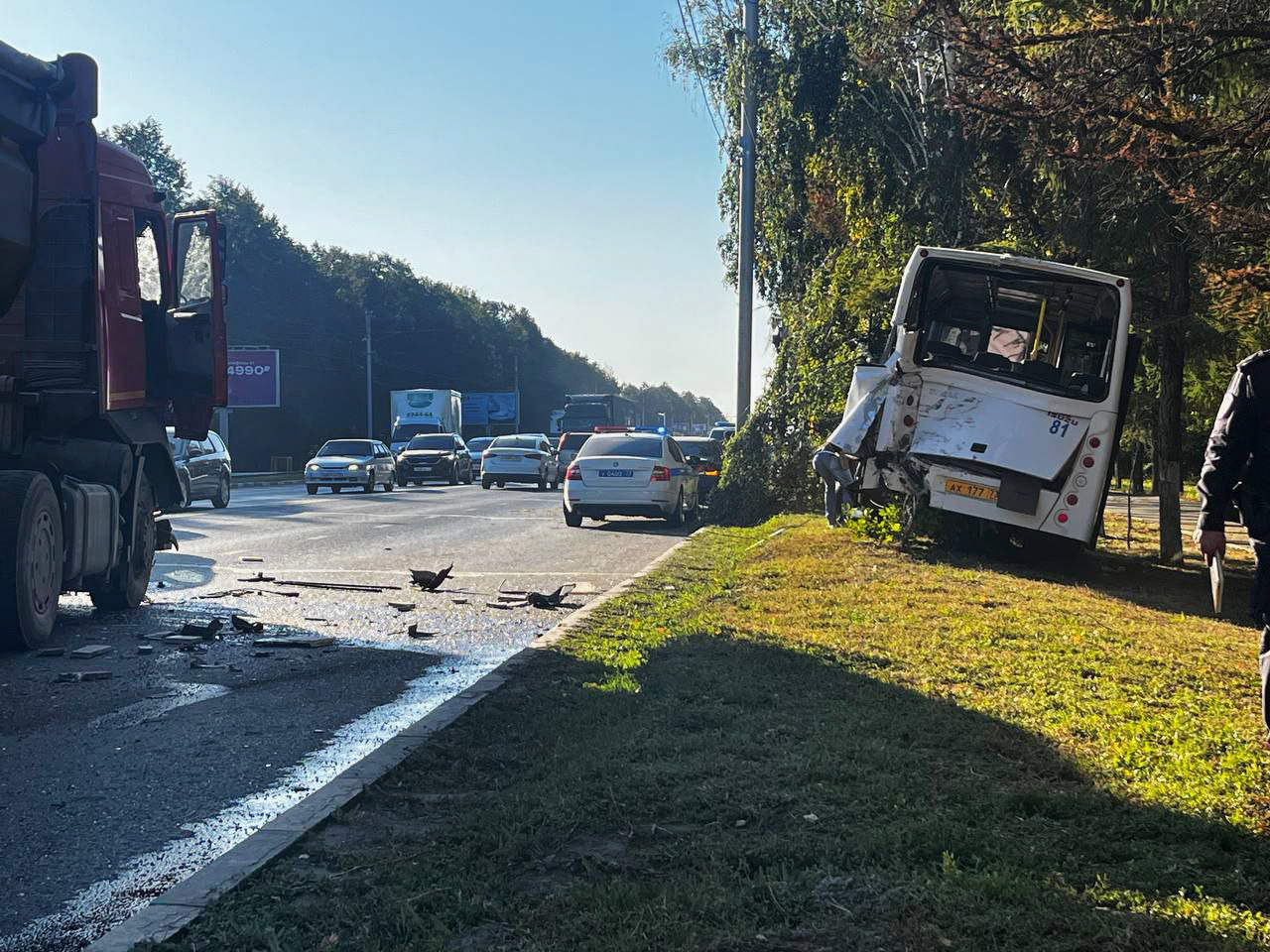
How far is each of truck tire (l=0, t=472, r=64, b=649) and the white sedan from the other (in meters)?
12.7

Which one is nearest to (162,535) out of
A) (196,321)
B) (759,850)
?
(196,321)

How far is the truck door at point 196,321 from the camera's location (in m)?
11.1

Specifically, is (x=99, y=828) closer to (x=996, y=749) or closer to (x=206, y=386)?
(x=996, y=749)

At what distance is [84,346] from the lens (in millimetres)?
9344

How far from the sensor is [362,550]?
1603cm

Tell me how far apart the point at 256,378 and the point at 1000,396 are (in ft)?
173

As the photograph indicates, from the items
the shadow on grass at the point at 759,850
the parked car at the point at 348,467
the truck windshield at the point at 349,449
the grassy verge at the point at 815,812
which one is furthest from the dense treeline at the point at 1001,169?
the truck windshield at the point at 349,449

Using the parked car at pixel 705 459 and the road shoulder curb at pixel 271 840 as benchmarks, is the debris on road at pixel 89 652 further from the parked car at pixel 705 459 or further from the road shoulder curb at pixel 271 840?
the parked car at pixel 705 459

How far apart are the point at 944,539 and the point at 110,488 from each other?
350 inches

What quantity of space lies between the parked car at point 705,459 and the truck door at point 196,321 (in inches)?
556

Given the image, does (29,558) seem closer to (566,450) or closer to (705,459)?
(705,459)

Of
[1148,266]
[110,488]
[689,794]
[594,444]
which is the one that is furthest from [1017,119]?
[594,444]

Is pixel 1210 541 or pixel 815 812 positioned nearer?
pixel 815 812

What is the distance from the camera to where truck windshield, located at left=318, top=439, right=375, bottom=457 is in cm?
3606
